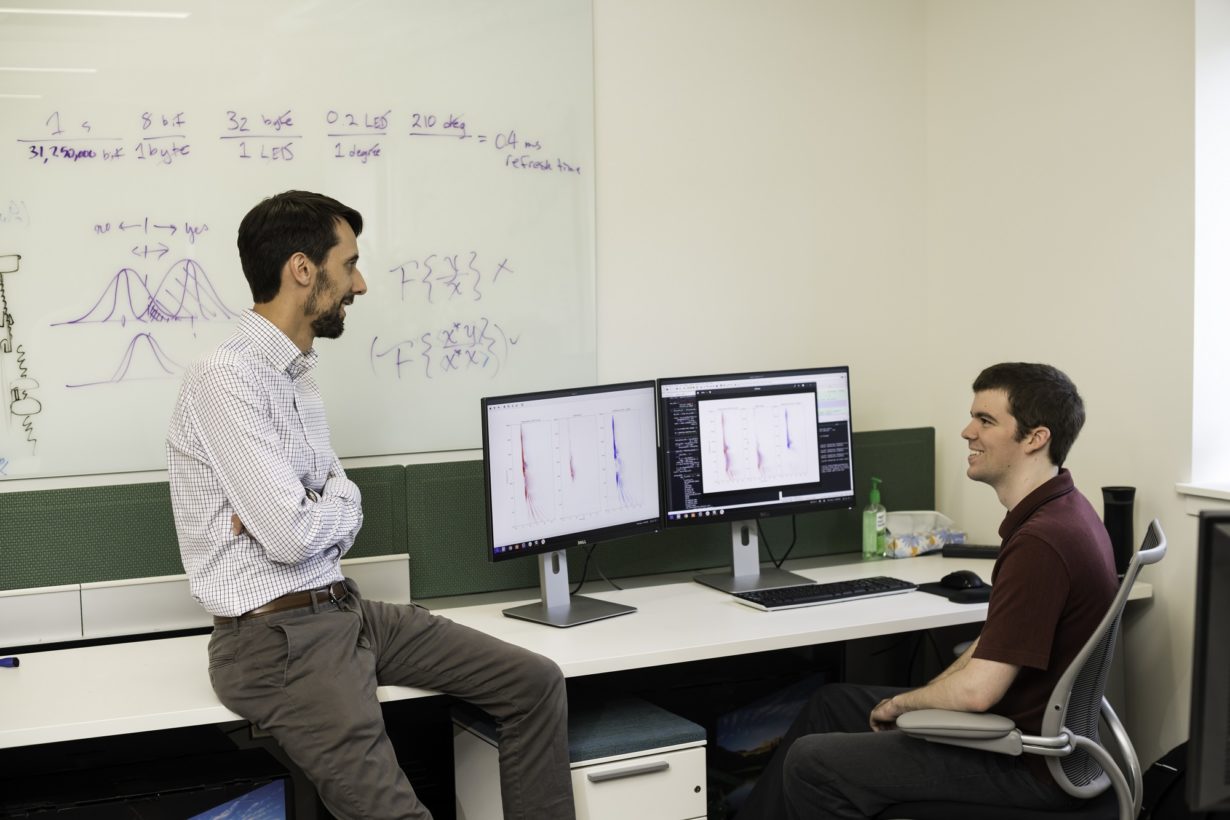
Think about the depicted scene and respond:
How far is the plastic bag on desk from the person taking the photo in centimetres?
313

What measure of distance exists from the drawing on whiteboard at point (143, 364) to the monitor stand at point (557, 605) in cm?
94

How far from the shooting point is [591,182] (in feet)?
9.67

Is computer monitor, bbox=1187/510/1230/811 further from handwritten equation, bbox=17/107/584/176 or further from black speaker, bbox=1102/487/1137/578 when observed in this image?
handwritten equation, bbox=17/107/584/176

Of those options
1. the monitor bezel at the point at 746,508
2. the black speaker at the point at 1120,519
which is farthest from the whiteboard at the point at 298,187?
the black speaker at the point at 1120,519

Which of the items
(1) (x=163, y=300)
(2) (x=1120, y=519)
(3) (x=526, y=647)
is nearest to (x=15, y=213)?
(1) (x=163, y=300)

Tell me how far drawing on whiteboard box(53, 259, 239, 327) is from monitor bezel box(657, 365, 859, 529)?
1.02 m

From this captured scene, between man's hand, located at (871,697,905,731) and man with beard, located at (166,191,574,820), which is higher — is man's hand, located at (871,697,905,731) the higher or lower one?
the lower one

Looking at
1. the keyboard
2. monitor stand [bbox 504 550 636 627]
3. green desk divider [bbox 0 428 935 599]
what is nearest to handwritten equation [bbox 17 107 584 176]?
green desk divider [bbox 0 428 935 599]

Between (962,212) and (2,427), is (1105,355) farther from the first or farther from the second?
(2,427)

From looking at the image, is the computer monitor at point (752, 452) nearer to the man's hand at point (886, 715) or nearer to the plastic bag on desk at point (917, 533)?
the plastic bag on desk at point (917, 533)

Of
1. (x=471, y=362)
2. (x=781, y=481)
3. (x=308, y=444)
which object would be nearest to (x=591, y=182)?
(x=471, y=362)

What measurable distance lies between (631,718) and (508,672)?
0.33 meters

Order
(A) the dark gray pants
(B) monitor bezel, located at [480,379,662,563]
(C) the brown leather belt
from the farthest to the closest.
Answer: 1. (B) monitor bezel, located at [480,379,662,563]
2. (C) the brown leather belt
3. (A) the dark gray pants

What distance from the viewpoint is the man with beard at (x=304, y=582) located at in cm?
202
